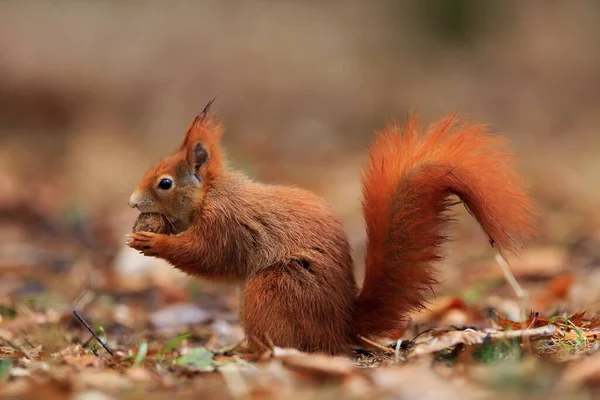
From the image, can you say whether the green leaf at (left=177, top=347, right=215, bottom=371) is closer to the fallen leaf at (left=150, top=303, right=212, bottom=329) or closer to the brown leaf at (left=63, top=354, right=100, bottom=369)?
the brown leaf at (left=63, top=354, right=100, bottom=369)

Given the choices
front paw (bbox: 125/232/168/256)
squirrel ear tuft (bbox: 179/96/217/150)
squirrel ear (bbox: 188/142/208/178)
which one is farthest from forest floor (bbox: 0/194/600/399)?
squirrel ear tuft (bbox: 179/96/217/150)

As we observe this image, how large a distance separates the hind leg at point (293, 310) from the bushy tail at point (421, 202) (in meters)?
0.13

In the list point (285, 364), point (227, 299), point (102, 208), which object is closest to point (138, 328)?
point (227, 299)

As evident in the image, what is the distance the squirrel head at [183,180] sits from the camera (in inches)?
120

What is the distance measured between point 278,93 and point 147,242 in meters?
7.58

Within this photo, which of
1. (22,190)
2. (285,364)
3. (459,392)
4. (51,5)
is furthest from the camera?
(51,5)

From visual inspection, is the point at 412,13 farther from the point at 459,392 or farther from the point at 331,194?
the point at 459,392

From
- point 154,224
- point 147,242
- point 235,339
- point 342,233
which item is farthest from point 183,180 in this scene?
point 235,339

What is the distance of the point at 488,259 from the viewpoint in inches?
201

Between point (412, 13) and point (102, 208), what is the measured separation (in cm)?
Result: 695

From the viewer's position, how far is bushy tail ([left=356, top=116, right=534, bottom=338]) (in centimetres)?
255

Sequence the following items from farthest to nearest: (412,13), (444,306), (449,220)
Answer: (412,13) < (444,306) < (449,220)

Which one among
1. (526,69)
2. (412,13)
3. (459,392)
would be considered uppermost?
(412,13)

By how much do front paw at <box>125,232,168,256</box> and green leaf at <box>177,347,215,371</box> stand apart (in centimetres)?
48
